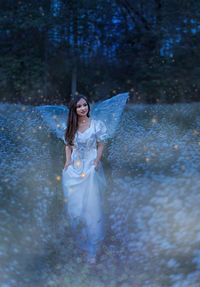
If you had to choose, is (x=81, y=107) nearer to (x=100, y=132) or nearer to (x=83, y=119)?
(x=83, y=119)

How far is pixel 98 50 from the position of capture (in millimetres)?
18062

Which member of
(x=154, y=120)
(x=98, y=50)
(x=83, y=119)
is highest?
(x=98, y=50)

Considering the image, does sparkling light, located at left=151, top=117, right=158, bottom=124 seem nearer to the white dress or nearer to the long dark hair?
the white dress

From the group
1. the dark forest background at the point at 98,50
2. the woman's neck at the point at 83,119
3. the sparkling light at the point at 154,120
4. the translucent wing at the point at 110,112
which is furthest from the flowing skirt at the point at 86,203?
the dark forest background at the point at 98,50

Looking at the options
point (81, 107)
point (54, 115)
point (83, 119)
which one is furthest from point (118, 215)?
point (54, 115)

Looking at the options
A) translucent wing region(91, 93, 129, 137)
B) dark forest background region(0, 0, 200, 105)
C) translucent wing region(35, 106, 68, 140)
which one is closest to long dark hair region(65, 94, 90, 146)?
translucent wing region(35, 106, 68, 140)

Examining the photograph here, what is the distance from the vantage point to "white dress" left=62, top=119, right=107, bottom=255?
4191mm

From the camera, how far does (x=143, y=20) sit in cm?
1678

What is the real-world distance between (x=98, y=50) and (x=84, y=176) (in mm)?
15416

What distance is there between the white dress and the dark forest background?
455 inches

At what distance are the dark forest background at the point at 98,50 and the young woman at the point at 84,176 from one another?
11516 mm

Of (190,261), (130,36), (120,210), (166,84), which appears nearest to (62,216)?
(120,210)

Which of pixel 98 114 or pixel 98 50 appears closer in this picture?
pixel 98 114

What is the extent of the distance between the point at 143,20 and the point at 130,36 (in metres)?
1.21
